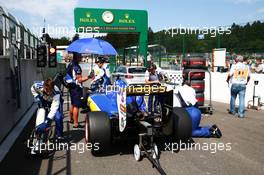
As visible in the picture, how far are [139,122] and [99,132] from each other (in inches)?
28.3

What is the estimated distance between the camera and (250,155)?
18.5ft

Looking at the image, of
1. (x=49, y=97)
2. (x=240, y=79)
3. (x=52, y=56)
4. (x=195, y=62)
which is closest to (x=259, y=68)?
(x=240, y=79)

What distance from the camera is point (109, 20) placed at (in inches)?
940

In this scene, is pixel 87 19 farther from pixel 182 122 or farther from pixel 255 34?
pixel 182 122

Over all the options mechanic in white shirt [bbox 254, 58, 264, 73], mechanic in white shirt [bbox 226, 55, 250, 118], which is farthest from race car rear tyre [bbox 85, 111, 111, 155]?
mechanic in white shirt [bbox 254, 58, 264, 73]

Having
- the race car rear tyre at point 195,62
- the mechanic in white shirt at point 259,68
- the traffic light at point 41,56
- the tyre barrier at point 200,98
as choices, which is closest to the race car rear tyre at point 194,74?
the race car rear tyre at point 195,62

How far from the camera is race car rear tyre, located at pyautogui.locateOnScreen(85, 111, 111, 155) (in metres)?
5.30

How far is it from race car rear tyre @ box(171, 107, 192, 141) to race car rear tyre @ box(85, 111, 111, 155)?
126cm

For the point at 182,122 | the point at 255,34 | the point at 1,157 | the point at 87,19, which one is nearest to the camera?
the point at 1,157

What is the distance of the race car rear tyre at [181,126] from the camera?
586cm

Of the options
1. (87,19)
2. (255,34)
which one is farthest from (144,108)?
(87,19)

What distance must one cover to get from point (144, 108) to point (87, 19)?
18.6m

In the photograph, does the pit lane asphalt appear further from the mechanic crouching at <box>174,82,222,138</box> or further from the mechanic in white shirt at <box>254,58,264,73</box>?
the mechanic in white shirt at <box>254,58,264,73</box>

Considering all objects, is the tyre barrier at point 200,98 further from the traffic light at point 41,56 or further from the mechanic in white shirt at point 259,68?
the mechanic in white shirt at point 259,68
